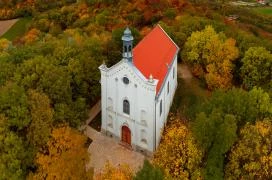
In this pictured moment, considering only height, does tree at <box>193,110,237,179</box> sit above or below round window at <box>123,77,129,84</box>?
below

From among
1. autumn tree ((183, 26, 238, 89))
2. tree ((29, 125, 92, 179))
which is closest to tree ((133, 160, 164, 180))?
tree ((29, 125, 92, 179))

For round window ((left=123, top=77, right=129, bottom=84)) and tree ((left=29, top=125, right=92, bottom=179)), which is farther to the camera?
round window ((left=123, top=77, right=129, bottom=84))

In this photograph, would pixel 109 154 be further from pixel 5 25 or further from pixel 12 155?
pixel 5 25

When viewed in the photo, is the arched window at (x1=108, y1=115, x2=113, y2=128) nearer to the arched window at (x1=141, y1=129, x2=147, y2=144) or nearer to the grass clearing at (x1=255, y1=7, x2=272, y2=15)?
the arched window at (x1=141, y1=129, x2=147, y2=144)

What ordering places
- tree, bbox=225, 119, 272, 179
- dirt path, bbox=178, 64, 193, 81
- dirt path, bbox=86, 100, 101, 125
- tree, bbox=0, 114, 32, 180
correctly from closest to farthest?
tree, bbox=0, 114, 32, 180
tree, bbox=225, 119, 272, 179
dirt path, bbox=86, 100, 101, 125
dirt path, bbox=178, 64, 193, 81

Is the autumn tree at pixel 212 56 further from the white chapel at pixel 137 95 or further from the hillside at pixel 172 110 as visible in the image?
the white chapel at pixel 137 95

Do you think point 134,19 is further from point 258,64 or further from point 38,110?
point 38,110

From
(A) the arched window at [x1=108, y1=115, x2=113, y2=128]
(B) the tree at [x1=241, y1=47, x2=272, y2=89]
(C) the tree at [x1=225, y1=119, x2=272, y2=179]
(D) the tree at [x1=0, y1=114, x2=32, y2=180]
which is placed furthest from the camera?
(B) the tree at [x1=241, y1=47, x2=272, y2=89]
